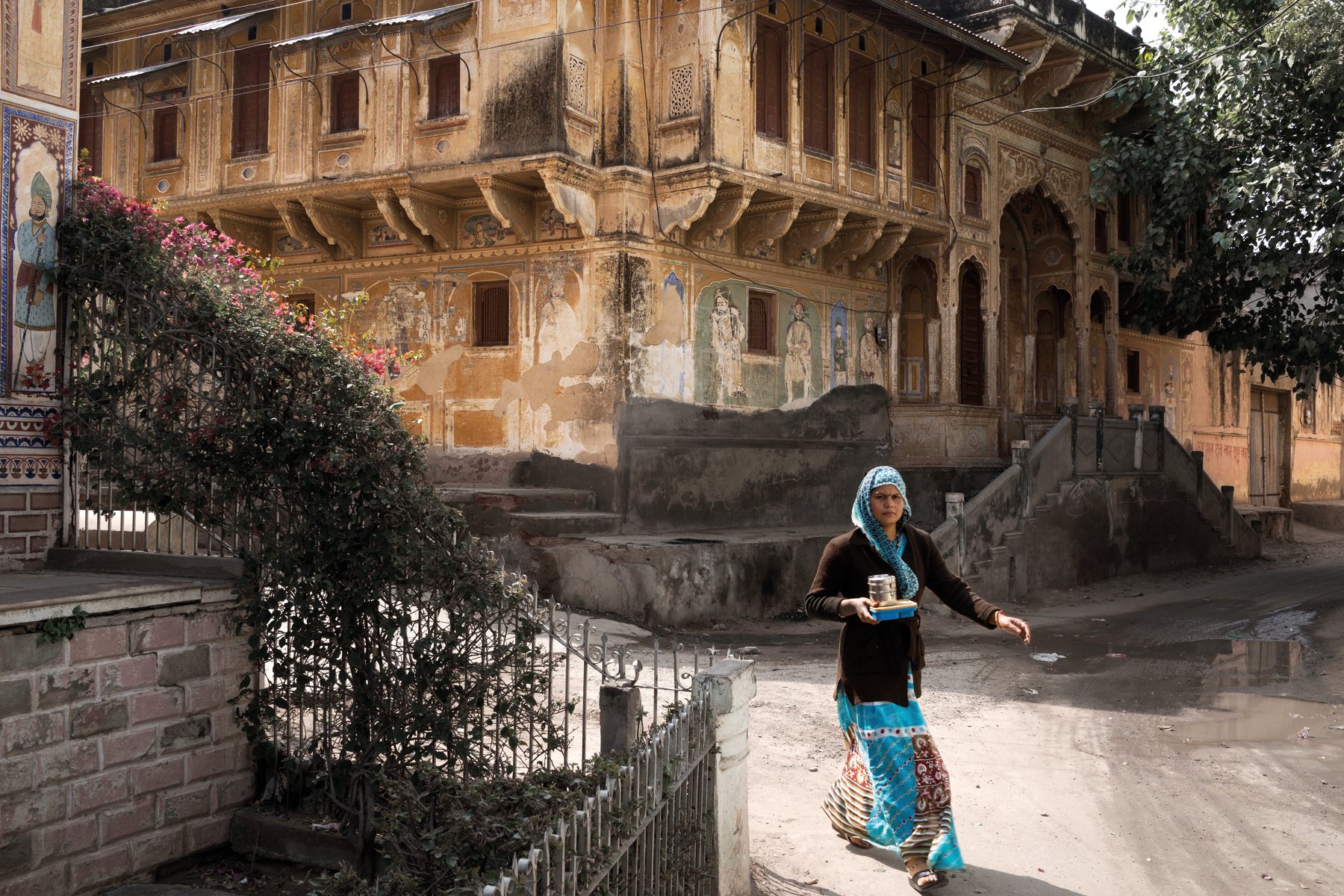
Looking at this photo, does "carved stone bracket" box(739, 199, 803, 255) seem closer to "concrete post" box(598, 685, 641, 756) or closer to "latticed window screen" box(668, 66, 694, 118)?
"latticed window screen" box(668, 66, 694, 118)

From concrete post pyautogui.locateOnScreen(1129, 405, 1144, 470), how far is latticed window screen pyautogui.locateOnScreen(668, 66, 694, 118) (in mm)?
9418

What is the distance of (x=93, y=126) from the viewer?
693 inches

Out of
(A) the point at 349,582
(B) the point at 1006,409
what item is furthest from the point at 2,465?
(B) the point at 1006,409

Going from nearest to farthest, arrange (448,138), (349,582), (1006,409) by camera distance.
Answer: (349,582) → (448,138) → (1006,409)

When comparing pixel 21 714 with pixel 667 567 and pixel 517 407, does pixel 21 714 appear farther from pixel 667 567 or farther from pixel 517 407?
pixel 517 407

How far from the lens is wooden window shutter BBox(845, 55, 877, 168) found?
1666 cm

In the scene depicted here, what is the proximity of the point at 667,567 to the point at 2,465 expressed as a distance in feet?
25.8

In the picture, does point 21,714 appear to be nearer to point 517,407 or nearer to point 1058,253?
point 517,407

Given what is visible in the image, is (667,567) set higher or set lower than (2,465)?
lower

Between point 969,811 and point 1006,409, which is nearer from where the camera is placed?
point 969,811

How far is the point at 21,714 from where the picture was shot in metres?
5.06

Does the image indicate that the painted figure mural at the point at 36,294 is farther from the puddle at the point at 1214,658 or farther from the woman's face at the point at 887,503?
the puddle at the point at 1214,658

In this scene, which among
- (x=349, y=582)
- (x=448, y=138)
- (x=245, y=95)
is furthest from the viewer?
(x=245, y=95)

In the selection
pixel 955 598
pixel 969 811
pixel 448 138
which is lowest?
pixel 969 811
